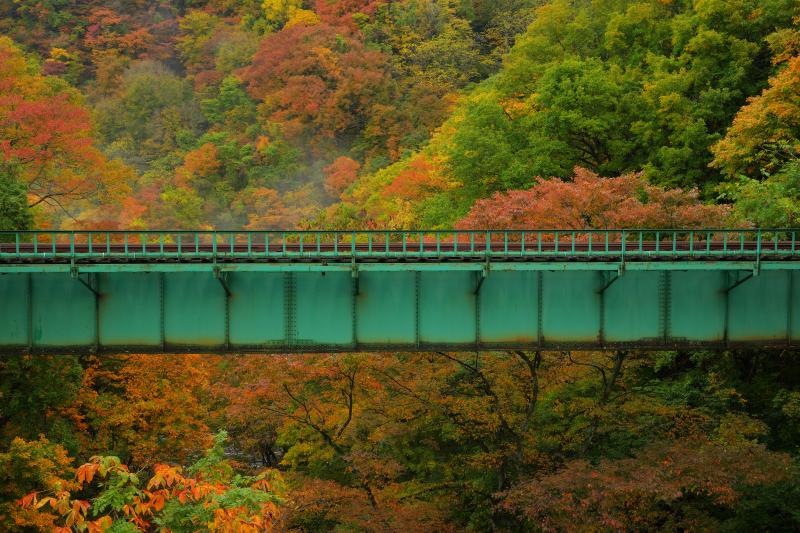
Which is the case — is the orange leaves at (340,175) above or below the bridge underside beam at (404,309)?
above

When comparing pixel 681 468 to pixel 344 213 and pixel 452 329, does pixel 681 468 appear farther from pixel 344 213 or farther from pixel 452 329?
pixel 344 213

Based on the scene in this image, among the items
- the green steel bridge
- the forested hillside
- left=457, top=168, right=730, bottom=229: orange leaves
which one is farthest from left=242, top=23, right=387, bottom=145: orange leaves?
the green steel bridge

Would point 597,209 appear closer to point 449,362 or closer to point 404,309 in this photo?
point 449,362

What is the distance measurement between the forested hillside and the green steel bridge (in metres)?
4.15

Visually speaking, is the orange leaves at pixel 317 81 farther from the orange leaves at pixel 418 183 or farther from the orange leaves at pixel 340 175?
the orange leaves at pixel 418 183

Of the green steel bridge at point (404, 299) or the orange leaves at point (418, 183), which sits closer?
the green steel bridge at point (404, 299)

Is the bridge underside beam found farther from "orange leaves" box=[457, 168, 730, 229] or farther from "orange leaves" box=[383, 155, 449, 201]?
"orange leaves" box=[383, 155, 449, 201]

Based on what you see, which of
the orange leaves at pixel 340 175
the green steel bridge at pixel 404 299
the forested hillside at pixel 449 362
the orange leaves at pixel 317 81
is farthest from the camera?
the orange leaves at pixel 317 81

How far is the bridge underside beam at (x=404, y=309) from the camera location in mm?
27547

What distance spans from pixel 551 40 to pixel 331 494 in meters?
42.0

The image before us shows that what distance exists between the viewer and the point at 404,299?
28.0 metres

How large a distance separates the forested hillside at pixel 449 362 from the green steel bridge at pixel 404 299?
4151mm

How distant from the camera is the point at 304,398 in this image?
38.4 m

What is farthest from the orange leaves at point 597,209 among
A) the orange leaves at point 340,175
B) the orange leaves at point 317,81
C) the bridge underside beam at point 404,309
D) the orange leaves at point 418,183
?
the orange leaves at point 317,81
